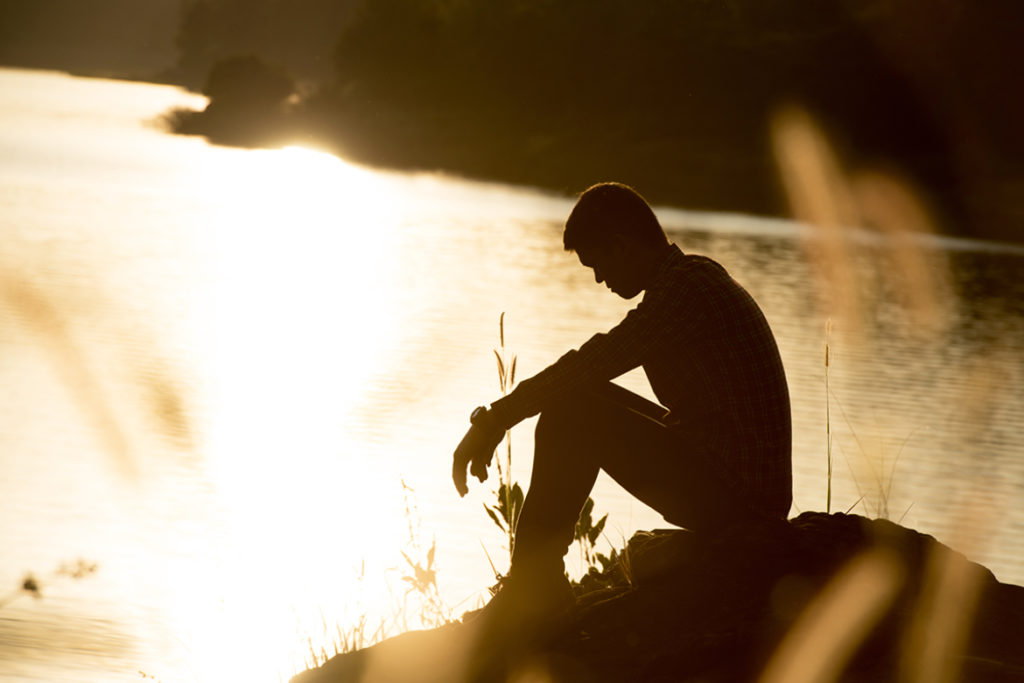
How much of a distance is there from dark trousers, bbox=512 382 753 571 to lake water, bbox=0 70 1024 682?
1005 mm

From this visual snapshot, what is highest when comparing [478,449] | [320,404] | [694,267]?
[694,267]

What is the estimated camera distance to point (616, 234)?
13.9 feet

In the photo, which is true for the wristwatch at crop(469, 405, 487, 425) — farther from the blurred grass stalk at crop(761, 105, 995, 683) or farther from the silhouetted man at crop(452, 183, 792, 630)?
the blurred grass stalk at crop(761, 105, 995, 683)

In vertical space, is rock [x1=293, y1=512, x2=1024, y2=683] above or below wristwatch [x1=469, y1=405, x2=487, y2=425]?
below

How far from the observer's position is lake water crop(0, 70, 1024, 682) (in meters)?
7.02

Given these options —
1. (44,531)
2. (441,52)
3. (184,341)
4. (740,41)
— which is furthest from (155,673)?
(441,52)

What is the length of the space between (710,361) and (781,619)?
0.81 metres

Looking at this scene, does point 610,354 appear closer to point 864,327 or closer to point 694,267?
point 694,267

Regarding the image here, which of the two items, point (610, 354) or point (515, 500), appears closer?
point (610, 354)

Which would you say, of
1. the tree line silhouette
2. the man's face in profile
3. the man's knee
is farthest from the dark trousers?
the tree line silhouette

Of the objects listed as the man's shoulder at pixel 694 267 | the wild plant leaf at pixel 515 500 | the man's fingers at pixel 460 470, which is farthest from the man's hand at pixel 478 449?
the man's shoulder at pixel 694 267

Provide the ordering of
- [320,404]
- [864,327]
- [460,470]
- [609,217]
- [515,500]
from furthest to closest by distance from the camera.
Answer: [864,327] < [320,404] < [515,500] < [460,470] < [609,217]

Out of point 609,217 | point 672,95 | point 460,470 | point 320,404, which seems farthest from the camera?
point 672,95

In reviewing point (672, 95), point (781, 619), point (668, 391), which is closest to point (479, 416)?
point (668, 391)
